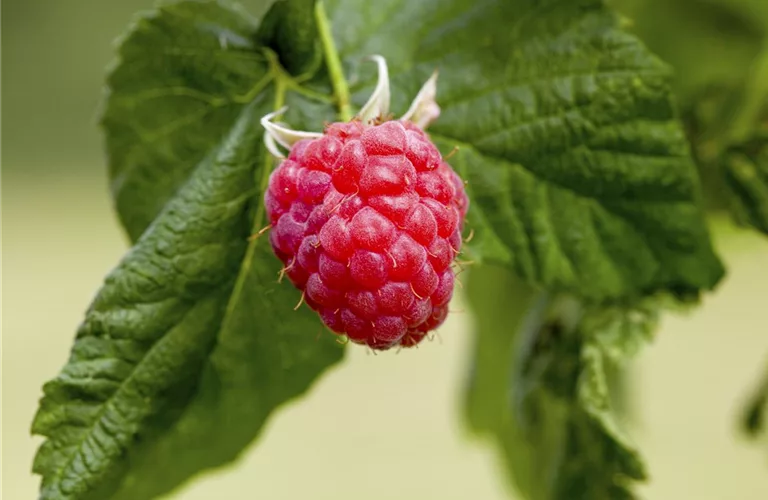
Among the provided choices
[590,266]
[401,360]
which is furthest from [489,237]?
[401,360]

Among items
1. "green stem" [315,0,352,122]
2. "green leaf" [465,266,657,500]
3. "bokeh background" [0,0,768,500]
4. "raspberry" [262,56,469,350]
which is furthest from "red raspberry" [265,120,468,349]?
"bokeh background" [0,0,768,500]

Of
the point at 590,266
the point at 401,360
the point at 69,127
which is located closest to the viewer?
the point at 590,266

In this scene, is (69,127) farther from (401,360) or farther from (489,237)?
(489,237)

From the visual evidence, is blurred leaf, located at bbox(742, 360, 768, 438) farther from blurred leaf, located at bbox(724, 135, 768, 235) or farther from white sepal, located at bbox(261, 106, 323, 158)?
white sepal, located at bbox(261, 106, 323, 158)

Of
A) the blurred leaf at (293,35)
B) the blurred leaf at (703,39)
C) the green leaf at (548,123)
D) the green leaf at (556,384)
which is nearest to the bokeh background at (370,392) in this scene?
the green leaf at (556,384)

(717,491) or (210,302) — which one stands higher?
(210,302)

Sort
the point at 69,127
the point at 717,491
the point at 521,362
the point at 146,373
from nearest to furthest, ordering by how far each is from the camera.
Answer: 1. the point at 146,373
2. the point at 521,362
3. the point at 717,491
4. the point at 69,127

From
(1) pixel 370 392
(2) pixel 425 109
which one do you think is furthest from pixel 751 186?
(1) pixel 370 392
